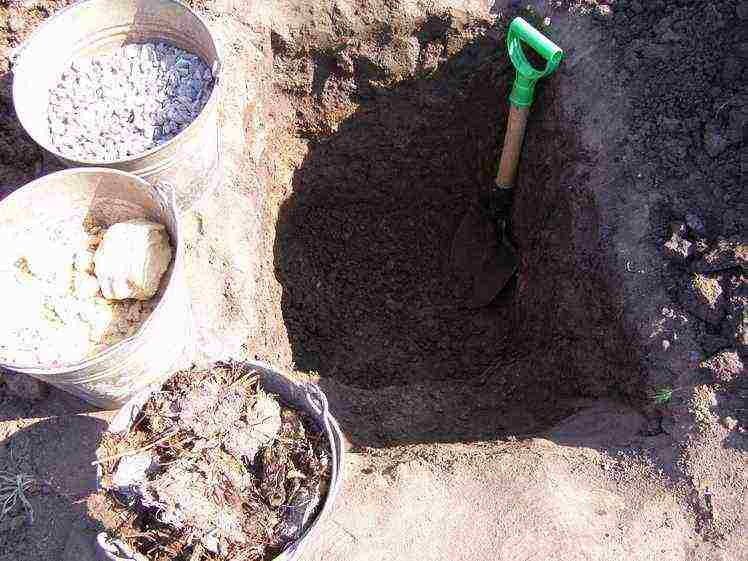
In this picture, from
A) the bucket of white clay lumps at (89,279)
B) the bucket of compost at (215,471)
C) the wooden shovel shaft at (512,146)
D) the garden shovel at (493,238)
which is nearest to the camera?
the bucket of compost at (215,471)

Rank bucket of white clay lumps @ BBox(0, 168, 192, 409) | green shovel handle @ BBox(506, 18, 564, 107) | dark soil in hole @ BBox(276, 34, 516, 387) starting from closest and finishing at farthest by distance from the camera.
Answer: bucket of white clay lumps @ BBox(0, 168, 192, 409)
green shovel handle @ BBox(506, 18, 564, 107)
dark soil in hole @ BBox(276, 34, 516, 387)

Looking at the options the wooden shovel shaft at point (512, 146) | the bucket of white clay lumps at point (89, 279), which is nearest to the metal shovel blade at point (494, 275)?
Answer: the wooden shovel shaft at point (512, 146)

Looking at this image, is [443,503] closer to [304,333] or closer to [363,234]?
[304,333]

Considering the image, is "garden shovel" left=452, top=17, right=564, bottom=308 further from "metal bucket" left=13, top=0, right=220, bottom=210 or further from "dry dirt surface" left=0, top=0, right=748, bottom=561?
"metal bucket" left=13, top=0, right=220, bottom=210

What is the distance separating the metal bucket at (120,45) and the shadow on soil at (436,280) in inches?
35.7

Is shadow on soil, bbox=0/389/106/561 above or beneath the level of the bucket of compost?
beneath

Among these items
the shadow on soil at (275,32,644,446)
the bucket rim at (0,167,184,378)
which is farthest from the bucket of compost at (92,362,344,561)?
the shadow on soil at (275,32,644,446)

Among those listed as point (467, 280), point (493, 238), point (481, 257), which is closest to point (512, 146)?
point (493, 238)

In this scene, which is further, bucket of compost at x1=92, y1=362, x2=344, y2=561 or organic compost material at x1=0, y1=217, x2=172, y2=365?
organic compost material at x1=0, y1=217, x2=172, y2=365

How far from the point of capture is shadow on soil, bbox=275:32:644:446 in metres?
3.22

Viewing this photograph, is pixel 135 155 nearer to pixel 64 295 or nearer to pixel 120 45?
pixel 64 295

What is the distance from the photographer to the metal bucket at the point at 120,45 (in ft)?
9.19

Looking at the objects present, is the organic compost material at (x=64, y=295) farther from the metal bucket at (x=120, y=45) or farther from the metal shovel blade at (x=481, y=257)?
the metal shovel blade at (x=481, y=257)

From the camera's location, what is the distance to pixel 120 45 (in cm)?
321
